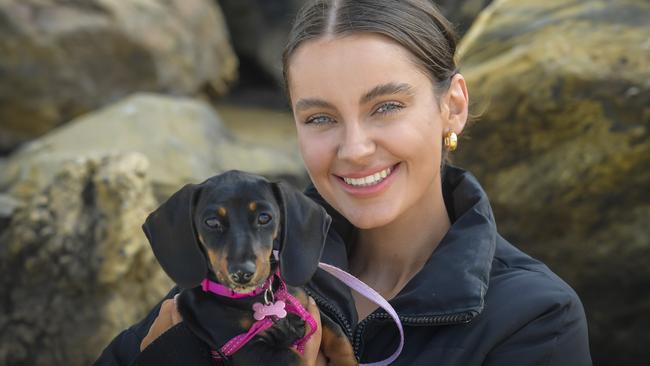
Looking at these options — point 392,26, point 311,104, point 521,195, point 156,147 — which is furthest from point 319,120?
point 156,147

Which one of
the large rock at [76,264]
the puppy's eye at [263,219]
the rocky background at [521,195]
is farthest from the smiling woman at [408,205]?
the large rock at [76,264]

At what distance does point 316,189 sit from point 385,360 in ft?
2.23

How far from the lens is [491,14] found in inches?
192

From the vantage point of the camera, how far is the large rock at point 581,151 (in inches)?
165

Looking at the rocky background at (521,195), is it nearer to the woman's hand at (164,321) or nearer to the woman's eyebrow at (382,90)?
the woman's eyebrow at (382,90)

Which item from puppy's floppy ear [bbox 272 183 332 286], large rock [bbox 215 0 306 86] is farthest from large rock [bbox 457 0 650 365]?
large rock [bbox 215 0 306 86]

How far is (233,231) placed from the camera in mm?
2479

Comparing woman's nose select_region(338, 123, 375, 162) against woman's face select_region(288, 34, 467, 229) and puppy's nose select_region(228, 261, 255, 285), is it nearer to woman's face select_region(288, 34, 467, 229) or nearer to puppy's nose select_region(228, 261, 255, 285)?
woman's face select_region(288, 34, 467, 229)

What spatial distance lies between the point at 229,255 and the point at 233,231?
0.07 metres

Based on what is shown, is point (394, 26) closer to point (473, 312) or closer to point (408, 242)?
point (408, 242)

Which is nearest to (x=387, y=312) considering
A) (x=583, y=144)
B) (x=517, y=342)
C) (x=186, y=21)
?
(x=517, y=342)

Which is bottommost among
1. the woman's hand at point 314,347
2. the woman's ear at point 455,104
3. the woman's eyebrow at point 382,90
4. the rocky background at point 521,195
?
the rocky background at point 521,195

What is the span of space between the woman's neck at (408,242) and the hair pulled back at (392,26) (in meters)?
0.38

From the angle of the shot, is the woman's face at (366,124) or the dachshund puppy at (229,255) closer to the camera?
the dachshund puppy at (229,255)
